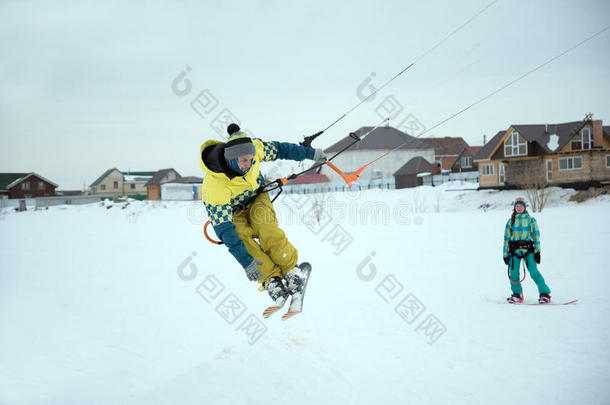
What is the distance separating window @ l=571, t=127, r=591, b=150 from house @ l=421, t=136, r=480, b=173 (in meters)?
18.7

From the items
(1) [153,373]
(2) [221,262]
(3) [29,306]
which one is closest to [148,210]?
(2) [221,262]

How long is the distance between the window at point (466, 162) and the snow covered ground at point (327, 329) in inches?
1041

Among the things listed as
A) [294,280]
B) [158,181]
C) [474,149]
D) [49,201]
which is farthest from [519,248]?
[474,149]

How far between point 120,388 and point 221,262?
9594 mm

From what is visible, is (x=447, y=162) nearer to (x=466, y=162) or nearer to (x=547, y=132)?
(x=466, y=162)

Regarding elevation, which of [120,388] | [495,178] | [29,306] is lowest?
[120,388]

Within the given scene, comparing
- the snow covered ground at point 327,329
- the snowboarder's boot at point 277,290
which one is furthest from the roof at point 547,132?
the snowboarder's boot at point 277,290

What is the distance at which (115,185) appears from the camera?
61375mm

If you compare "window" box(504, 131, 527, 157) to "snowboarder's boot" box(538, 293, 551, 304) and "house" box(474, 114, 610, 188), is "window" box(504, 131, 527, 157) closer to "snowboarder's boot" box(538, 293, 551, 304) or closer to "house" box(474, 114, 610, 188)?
"house" box(474, 114, 610, 188)

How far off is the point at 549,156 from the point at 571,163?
1.52 m

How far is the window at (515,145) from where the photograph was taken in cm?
2942

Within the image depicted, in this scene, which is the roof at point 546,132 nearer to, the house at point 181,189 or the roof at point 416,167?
the roof at point 416,167

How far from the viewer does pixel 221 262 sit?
60.0 feet

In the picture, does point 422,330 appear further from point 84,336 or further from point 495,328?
point 84,336
